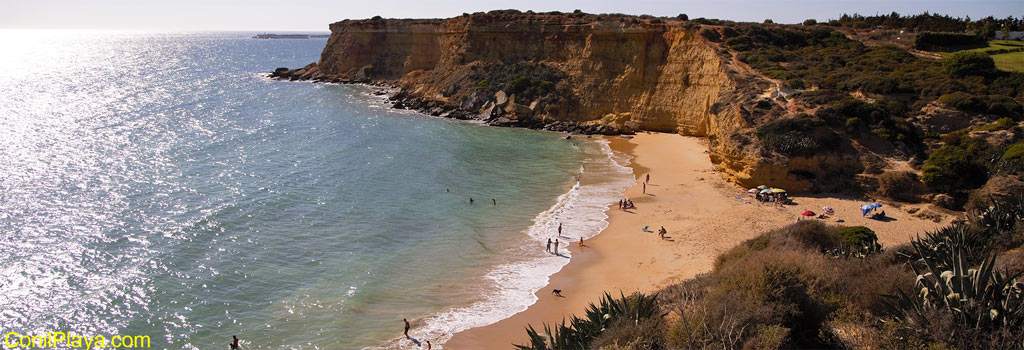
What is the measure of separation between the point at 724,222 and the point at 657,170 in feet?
34.1

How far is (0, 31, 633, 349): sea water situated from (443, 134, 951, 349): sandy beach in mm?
888

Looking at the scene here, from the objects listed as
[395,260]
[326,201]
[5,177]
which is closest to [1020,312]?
[395,260]

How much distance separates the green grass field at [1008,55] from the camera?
36.5 m

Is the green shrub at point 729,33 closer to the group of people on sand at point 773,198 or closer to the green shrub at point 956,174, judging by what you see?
the group of people on sand at point 773,198

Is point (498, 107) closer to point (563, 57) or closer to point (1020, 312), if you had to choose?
point (563, 57)

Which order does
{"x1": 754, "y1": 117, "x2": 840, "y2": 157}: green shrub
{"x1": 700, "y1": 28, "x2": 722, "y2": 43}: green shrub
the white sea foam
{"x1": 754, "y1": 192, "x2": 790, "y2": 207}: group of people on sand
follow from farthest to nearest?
{"x1": 700, "y1": 28, "x2": 722, "y2": 43}: green shrub
{"x1": 754, "y1": 117, "x2": 840, "y2": 157}: green shrub
{"x1": 754, "y1": 192, "x2": 790, "y2": 207}: group of people on sand
the white sea foam

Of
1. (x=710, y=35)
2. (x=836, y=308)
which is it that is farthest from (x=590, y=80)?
(x=836, y=308)

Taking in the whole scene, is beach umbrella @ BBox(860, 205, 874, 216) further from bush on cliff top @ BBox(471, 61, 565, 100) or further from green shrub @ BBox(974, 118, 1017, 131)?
bush on cliff top @ BBox(471, 61, 565, 100)

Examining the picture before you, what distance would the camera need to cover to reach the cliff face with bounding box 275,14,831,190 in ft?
124

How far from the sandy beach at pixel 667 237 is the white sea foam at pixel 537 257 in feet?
1.49

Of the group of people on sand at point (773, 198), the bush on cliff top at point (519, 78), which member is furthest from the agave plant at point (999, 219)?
the bush on cliff top at point (519, 78)

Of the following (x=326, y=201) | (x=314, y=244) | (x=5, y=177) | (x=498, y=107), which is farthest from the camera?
(x=498, y=107)

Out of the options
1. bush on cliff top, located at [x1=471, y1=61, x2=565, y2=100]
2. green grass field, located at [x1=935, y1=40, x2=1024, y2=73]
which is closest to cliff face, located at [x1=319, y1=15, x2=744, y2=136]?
bush on cliff top, located at [x1=471, y1=61, x2=565, y2=100]

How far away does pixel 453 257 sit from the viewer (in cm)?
2302
